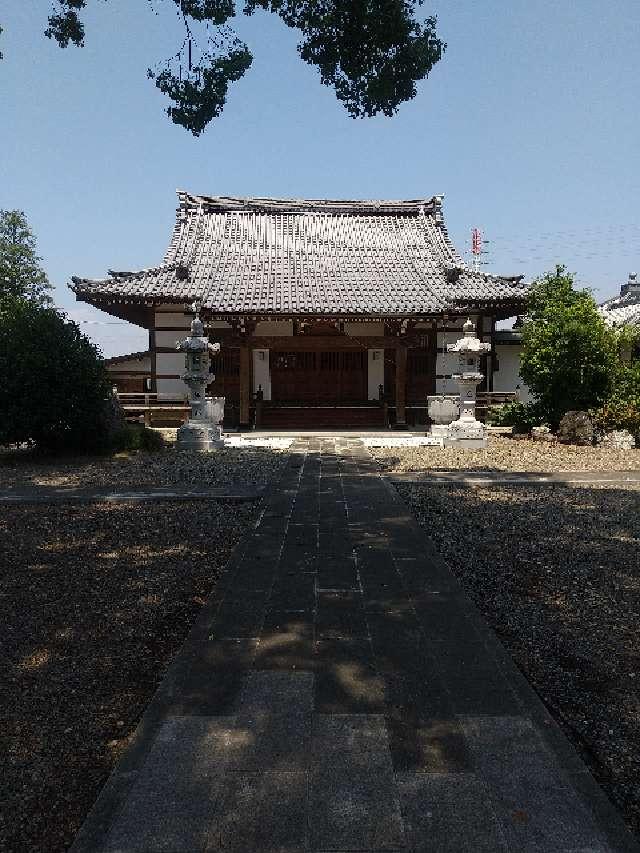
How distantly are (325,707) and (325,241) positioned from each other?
18.8 m

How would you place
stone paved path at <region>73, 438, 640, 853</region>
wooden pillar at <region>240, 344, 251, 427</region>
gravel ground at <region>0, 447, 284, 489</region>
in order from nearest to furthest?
stone paved path at <region>73, 438, 640, 853</region>
gravel ground at <region>0, 447, 284, 489</region>
wooden pillar at <region>240, 344, 251, 427</region>

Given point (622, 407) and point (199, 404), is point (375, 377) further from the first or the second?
point (622, 407)

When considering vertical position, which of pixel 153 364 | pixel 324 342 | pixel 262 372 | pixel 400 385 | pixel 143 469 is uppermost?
pixel 324 342

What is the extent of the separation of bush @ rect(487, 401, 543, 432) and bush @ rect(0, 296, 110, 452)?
10.1 metres

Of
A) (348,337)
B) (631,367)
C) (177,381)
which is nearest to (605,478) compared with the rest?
(631,367)

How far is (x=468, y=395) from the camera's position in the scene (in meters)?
13.0

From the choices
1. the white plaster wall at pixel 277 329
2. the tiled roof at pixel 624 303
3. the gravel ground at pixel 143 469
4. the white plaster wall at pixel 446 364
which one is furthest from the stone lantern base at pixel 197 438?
the tiled roof at pixel 624 303

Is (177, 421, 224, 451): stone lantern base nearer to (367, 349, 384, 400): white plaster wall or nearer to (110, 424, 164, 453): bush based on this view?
(110, 424, 164, 453): bush

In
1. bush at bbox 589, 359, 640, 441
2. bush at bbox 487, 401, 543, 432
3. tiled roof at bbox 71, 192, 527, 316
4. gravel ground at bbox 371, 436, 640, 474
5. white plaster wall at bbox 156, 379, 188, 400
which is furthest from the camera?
white plaster wall at bbox 156, 379, 188, 400

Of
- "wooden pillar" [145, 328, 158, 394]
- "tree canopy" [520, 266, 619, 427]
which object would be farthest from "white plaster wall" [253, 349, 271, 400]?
"tree canopy" [520, 266, 619, 427]

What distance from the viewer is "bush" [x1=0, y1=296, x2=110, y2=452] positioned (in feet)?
31.0

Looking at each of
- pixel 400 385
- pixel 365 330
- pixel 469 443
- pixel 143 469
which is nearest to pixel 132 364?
pixel 365 330

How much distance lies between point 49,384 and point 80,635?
24.4 feet

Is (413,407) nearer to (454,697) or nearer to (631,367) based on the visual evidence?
(631,367)
